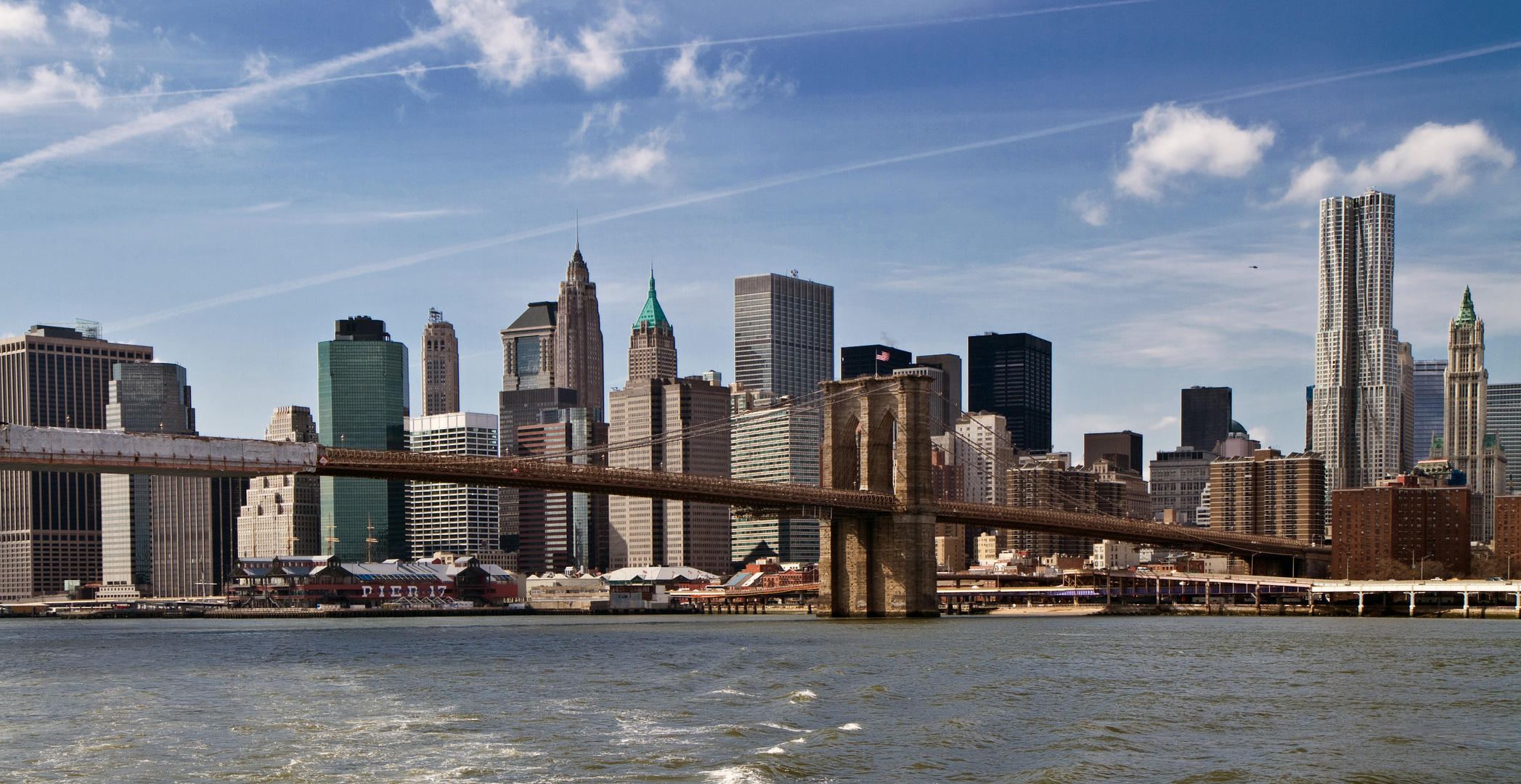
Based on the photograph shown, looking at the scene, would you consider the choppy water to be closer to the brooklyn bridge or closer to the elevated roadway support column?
the brooklyn bridge

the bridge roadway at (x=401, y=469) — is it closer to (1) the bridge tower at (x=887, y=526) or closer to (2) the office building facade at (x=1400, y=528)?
(1) the bridge tower at (x=887, y=526)

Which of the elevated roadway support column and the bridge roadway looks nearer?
the bridge roadway

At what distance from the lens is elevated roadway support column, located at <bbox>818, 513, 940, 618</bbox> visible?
75.6 m

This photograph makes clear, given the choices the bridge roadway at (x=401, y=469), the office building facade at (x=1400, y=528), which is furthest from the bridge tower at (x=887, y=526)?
the office building facade at (x=1400, y=528)

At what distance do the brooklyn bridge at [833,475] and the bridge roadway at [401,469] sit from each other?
0.06 metres

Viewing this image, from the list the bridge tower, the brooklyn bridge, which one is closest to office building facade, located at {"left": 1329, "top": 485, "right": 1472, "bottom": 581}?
the brooklyn bridge

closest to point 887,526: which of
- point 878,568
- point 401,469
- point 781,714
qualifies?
point 878,568

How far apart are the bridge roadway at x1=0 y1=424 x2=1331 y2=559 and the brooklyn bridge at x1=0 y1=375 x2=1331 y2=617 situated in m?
0.06

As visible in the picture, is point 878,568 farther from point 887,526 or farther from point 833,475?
point 833,475

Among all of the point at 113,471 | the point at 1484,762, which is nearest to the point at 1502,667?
the point at 1484,762

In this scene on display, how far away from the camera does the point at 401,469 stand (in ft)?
204

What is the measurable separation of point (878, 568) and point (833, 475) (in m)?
7.04

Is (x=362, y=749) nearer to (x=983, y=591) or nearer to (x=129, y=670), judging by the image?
(x=129, y=670)

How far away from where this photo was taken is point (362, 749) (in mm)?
24734
